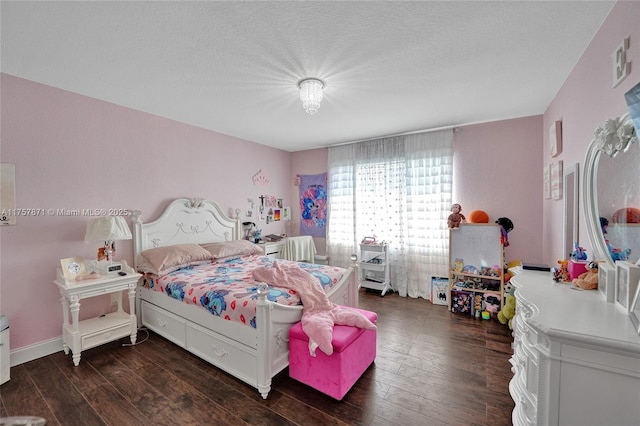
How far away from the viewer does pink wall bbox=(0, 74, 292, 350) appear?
2324mm

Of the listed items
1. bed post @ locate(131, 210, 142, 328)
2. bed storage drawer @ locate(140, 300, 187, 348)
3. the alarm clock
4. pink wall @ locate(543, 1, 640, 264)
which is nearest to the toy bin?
pink wall @ locate(543, 1, 640, 264)

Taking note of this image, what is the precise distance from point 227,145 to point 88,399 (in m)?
3.32

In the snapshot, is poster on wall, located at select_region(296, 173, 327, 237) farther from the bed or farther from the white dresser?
the white dresser

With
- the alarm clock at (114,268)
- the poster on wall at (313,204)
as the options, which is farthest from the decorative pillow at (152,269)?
the poster on wall at (313,204)

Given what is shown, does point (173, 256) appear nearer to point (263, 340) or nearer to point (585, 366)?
point (263, 340)

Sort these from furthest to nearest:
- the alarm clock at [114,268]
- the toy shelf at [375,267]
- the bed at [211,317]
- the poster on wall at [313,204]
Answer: the poster on wall at [313,204]
the toy shelf at [375,267]
the alarm clock at [114,268]
the bed at [211,317]

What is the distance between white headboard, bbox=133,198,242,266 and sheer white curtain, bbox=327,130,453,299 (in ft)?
6.24

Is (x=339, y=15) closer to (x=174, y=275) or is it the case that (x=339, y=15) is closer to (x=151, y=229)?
(x=174, y=275)

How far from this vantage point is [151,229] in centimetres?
320

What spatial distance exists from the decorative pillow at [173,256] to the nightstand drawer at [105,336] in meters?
0.59

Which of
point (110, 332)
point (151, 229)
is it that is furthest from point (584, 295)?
point (151, 229)

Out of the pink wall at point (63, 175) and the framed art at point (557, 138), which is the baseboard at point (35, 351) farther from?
the framed art at point (557, 138)

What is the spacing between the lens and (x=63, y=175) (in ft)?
8.45

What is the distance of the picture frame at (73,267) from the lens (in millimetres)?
2414
